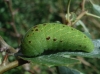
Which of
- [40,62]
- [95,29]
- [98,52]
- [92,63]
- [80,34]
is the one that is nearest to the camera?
[40,62]

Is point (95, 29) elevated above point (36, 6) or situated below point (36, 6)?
below

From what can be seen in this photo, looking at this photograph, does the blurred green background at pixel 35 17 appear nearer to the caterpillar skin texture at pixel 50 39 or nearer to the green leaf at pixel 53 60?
the caterpillar skin texture at pixel 50 39

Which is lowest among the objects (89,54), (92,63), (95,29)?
(92,63)

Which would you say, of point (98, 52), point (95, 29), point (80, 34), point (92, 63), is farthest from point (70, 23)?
point (95, 29)

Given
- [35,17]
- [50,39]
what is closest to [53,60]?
[50,39]

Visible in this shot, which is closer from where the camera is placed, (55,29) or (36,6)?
(55,29)

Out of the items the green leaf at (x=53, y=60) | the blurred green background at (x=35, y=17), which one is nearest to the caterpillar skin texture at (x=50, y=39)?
the green leaf at (x=53, y=60)

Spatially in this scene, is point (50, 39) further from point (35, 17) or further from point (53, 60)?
point (35, 17)

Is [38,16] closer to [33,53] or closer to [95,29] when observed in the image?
[95,29]

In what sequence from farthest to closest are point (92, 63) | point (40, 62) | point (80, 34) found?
point (92, 63)
point (80, 34)
point (40, 62)
